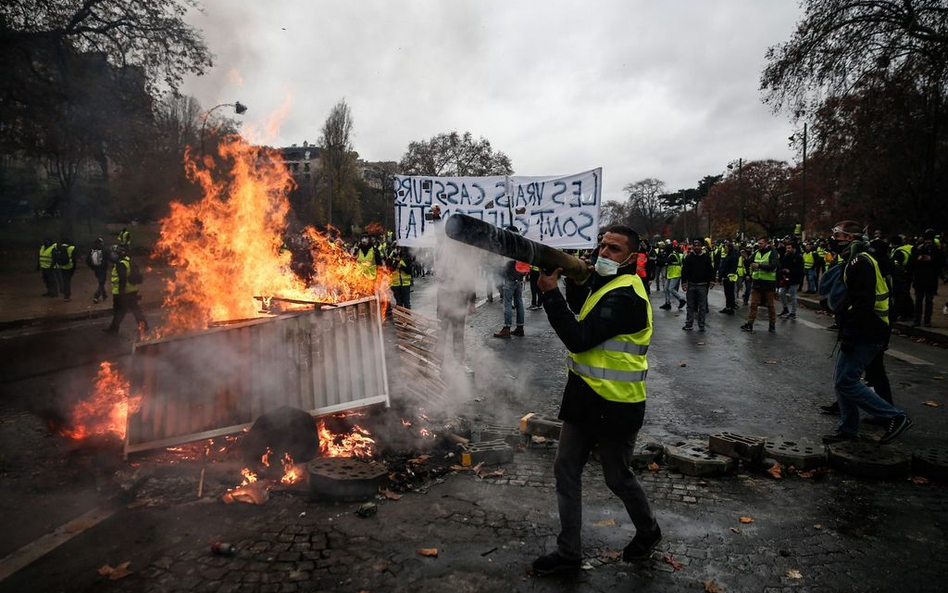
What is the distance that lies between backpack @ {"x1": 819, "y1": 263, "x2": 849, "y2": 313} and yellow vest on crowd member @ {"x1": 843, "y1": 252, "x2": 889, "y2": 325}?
255 millimetres

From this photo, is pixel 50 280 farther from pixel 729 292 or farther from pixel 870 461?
pixel 870 461

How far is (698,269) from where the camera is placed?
1209 cm

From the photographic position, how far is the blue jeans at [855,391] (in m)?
5.16

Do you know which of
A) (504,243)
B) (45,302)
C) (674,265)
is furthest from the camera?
(45,302)

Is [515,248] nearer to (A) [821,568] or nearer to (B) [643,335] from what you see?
(B) [643,335]

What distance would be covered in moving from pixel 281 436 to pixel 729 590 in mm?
3428

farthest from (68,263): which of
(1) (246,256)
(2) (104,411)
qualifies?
(2) (104,411)

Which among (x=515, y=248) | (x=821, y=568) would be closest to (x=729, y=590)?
(x=821, y=568)

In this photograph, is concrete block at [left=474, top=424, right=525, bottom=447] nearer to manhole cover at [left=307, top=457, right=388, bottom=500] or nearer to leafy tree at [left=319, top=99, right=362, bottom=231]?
manhole cover at [left=307, top=457, right=388, bottom=500]

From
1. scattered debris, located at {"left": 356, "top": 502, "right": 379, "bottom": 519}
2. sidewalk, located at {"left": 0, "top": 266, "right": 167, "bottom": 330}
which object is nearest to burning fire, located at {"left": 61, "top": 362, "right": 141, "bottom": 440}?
scattered debris, located at {"left": 356, "top": 502, "right": 379, "bottom": 519}

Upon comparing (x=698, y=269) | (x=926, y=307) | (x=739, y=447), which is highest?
(x=698, y=269)

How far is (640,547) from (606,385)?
1.05 metres

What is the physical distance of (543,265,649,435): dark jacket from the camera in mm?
3031

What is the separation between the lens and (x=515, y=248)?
2.74 metres
